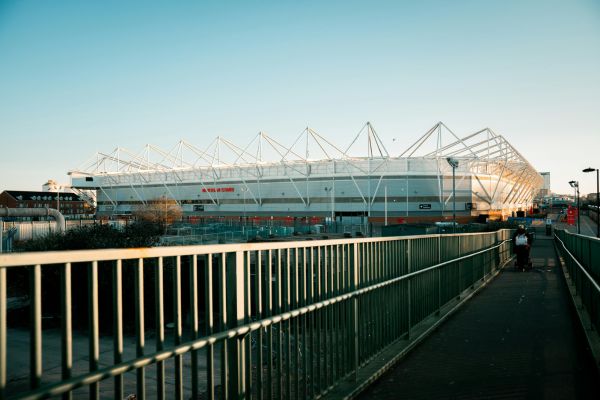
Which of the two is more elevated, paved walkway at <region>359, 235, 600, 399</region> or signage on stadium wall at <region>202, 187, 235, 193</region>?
signage on stadium wall at <region>202, 187, 235, 193</region>

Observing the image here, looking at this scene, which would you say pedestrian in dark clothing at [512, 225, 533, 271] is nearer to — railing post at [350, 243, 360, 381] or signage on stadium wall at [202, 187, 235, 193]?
railing post at [350, 243, 360, 381]

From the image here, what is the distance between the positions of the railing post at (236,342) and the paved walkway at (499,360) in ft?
6.30

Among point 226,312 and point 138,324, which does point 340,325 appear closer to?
point 226,312

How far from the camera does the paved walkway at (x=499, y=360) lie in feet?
17.1

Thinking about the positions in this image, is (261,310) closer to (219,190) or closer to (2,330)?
(2,330)

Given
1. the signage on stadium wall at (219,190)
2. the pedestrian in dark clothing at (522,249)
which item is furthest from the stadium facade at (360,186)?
the pedestrian in dark clothing at (522,249)

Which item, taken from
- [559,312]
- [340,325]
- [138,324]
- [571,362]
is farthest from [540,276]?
[138,324]

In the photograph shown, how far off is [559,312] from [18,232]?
42.1 metres

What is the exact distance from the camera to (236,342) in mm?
3666

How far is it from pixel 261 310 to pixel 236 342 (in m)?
0.42

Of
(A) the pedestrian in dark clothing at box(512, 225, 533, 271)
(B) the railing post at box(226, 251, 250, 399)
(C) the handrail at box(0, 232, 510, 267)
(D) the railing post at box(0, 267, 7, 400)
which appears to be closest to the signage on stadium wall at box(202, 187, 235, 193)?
(A) the pedestrian in dark clothing at box(512, 225, 533, 271)

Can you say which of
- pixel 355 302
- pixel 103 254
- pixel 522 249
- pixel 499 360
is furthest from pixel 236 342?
pixel 522 249

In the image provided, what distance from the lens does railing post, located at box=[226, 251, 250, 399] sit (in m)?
3.66

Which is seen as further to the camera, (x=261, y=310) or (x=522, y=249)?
(x=522, y=249)
